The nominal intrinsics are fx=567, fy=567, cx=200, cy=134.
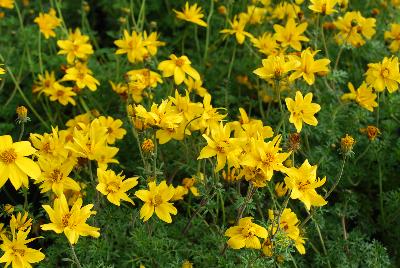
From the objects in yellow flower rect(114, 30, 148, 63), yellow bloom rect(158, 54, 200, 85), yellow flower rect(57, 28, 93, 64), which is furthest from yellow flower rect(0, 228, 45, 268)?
yellow flower rect(57, 28, 93, 64)

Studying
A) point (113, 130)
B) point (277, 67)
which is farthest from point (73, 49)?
point (277, 67)

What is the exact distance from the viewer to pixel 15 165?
84.3 inches

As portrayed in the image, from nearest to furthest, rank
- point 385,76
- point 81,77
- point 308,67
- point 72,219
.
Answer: point 72,219, point 308,67, point 385,76, point 81,77

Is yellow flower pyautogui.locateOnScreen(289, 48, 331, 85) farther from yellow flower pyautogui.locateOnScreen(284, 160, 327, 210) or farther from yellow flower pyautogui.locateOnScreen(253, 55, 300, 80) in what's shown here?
yellow flower pyautogui.locateOnScreen(284, 160, 327, 210)

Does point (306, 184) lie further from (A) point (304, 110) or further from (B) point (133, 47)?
(B) point (133, 47)

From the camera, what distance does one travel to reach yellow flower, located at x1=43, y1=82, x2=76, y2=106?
10.9 ft

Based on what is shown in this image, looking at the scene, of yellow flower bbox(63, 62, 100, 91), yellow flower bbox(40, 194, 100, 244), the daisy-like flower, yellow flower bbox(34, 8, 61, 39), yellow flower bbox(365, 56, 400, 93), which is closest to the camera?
yellow flower bbox(40, 194, 100, 244)

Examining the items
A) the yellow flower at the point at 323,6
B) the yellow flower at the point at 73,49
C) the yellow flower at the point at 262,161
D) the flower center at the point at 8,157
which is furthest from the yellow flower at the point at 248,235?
the yellow flower at the point at 73,49

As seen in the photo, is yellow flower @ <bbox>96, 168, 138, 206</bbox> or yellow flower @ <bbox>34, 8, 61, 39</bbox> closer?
yellow flower @ <bbox>96, 168, 138, 206</bbox>

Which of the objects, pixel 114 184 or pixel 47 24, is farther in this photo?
pixel 47 24

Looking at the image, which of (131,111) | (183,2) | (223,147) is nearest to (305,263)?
(223,147)

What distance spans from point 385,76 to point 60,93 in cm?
184

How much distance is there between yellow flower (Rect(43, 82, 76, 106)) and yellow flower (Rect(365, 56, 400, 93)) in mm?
1685

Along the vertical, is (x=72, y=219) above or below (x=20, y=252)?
above
